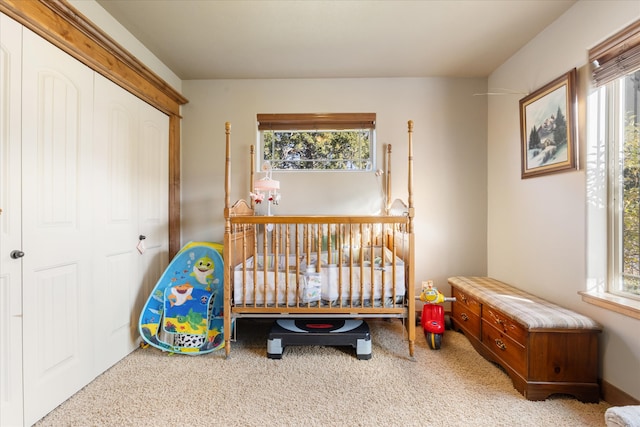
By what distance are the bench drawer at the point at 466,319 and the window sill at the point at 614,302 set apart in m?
0.70

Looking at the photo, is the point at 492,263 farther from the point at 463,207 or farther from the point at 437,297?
the point at 437,297

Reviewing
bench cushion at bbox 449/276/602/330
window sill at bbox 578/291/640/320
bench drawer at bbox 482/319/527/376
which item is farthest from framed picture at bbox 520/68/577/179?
bench drawer at bbox 482/319/527/376

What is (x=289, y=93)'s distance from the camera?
2.81m

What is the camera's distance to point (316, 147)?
2.92m

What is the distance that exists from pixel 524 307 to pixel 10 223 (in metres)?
2.87

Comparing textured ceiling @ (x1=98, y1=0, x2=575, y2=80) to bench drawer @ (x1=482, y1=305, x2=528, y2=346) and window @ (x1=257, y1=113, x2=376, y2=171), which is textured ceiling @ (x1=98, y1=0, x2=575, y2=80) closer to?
window @ (x1=257, y1=113, x2=376, y2=171)

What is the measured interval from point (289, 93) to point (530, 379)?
9.49 ft

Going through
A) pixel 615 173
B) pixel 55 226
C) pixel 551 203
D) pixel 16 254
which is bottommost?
pixel 16 254

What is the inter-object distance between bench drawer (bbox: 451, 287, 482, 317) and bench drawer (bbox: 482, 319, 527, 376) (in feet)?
0.40

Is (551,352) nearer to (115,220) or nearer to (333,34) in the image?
(333,34)

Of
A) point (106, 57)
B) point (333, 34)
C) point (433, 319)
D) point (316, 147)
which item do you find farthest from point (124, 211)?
point (433, 319)

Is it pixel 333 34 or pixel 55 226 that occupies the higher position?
pixel 333 34

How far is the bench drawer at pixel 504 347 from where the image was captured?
1.68m

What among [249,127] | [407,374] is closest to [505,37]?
[249,127]
